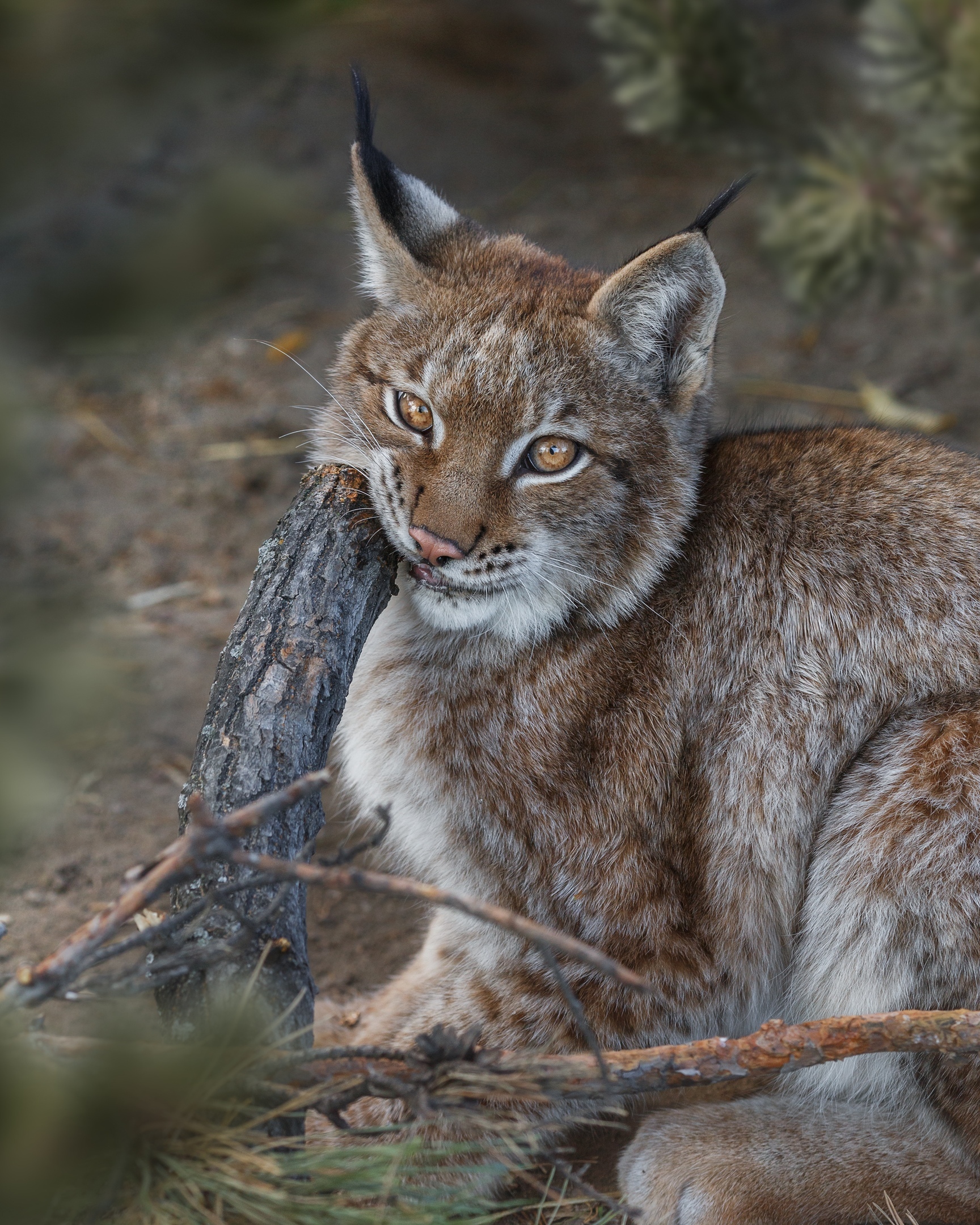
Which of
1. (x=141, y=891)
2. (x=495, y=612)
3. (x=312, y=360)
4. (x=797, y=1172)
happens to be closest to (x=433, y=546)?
(x=495, y=612)

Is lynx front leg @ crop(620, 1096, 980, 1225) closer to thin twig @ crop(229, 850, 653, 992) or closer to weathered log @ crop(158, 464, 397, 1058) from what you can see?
weathered log @ crop(158, 464, 397, 1058)

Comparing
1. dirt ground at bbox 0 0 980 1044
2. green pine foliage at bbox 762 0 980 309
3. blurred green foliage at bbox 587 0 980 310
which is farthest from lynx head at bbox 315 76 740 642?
blurred green foliage at bbox 587 0 980 310

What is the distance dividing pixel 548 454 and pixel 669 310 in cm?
52

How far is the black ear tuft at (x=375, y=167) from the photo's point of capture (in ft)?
9.87

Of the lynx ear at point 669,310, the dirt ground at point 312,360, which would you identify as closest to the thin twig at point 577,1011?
the dirt ground at point 312,360

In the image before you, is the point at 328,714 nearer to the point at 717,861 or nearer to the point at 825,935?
the point at 717,861

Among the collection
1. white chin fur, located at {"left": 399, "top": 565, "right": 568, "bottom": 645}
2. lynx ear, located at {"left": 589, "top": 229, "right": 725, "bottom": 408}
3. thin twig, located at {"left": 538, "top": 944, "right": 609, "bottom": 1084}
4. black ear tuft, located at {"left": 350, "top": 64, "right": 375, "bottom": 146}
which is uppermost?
black ear tuft, located at {"left": 350, "top": 64, "right": 375, "bottom": 146}

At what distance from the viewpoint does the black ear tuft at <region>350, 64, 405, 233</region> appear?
3.01 metres

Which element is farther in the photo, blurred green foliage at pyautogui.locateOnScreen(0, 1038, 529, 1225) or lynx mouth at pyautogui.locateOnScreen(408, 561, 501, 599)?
lynx mouth at pyautogui.locateOnScreen(408, 561, 501, 599)

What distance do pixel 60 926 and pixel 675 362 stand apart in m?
2.50

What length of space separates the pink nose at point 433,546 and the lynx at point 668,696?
0.01m

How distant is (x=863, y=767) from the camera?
2.91 m

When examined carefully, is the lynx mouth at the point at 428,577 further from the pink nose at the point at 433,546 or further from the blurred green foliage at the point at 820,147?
the blurred green foliage at the point at 820,147

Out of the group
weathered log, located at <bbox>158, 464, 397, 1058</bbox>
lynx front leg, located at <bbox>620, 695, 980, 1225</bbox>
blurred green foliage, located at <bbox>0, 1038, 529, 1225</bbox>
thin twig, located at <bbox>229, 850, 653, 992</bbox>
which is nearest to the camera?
blurred green foliage, located at <bbox>0, 1038, 529, 1225</bbox>
